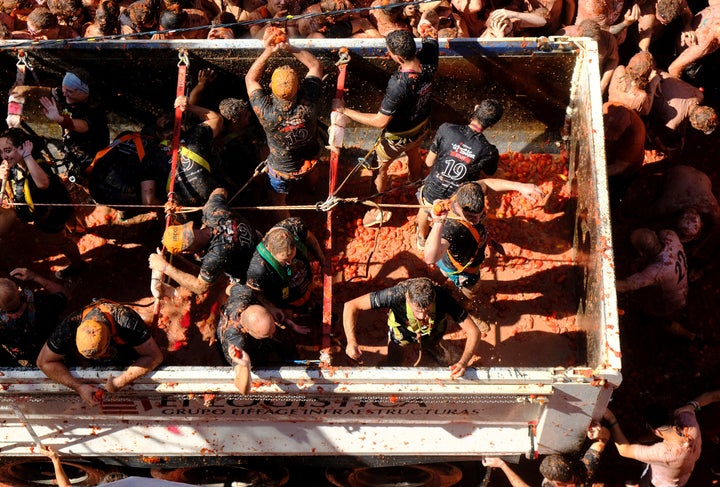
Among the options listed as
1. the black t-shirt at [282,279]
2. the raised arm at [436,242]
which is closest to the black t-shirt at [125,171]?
the black t-shirt at [282,279]

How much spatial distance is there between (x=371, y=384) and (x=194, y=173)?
112 inches

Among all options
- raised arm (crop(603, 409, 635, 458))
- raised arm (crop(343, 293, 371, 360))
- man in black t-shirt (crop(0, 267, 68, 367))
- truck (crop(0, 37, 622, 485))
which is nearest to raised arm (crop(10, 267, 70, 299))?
man in black t-shirt (crop(0, 267, 68, 367))

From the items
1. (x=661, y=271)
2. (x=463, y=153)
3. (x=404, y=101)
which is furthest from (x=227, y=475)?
(x=661, y=271)

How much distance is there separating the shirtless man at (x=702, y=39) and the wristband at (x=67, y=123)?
22.1 ft

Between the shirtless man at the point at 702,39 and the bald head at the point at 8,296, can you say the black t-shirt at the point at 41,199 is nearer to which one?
the bald head at the point at 8,296

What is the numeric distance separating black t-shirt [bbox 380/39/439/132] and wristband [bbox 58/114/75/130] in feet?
10.3

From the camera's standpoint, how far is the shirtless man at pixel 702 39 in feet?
26.5

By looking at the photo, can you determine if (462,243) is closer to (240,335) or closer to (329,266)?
(329,266)

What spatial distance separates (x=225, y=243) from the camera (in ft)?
20.2

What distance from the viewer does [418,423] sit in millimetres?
5668

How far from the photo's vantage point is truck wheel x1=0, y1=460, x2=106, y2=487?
6.60 metres

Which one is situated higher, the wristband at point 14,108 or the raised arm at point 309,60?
the raised arm at point 309,60

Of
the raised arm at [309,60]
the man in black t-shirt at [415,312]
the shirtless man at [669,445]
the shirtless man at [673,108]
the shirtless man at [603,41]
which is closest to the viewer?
the man in black t-shirt at [415,312]

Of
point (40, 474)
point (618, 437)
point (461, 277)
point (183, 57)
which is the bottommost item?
point (40, 474)
